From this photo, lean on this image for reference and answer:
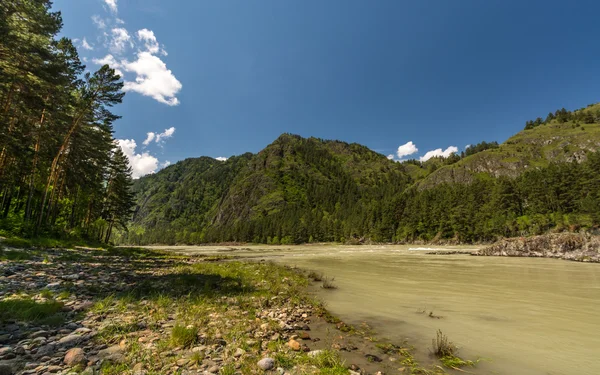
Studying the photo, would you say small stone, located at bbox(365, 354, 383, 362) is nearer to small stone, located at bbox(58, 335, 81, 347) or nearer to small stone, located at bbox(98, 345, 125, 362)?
small stone, located at bbox(98, 345, 125, 362)

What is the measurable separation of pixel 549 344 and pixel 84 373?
32.6 ft

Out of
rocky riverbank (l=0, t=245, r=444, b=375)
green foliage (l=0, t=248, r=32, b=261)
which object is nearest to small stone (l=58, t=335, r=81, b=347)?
rocky riverbank (l=0, t=245, r=444, b=375)

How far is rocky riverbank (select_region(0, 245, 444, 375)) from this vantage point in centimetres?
436

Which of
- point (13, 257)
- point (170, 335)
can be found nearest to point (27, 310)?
point (170, 335)

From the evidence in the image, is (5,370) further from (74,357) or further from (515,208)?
(515,208)

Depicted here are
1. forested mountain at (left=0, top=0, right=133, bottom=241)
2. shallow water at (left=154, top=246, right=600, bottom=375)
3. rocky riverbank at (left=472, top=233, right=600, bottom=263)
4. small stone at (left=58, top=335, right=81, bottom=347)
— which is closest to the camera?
small stone at (left=58, top=335, right=81, bottom=347)

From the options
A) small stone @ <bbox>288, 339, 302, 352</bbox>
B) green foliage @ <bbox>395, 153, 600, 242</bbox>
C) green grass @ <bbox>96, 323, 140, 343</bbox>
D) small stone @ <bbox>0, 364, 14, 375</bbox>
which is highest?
green foliage @ <bbox>395, 153, 600, 242</bbox>

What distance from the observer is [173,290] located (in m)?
10.7

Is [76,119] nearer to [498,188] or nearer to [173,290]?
[173,290]

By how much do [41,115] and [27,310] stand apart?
29.5 metres

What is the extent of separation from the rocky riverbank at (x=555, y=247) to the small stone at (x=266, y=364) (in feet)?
132

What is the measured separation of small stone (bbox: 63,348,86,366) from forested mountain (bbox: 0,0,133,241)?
22060 millimetres

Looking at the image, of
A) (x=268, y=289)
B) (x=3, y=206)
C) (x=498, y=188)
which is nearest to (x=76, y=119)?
(x=3, y=206)

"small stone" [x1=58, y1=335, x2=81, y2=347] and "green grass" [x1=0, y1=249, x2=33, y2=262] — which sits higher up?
"green grass" [x1=0, y1=249, x2=33, y2=262]
